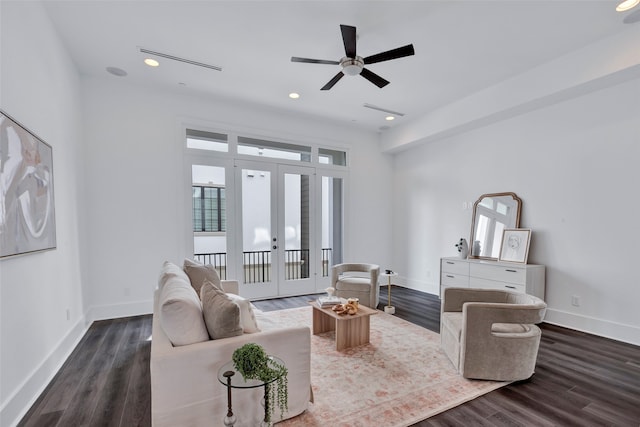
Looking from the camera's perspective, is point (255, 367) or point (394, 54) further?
point (394, 54)

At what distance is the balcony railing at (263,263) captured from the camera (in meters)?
Answer: 4.82

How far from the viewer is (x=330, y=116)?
552 centimetres

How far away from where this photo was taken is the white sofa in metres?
1.63

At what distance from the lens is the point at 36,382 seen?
2.33 m

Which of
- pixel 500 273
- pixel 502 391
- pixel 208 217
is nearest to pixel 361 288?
pixel 500 273

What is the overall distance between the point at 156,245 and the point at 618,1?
5.82 metres

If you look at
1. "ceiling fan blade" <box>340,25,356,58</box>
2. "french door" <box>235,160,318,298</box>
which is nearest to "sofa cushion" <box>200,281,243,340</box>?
"ceiling fan blade" <box>340,25,356,58</box>

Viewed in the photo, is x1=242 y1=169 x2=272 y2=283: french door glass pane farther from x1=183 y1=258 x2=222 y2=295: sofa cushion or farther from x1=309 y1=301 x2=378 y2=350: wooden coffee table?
x1=309 y1=301 x2=378 y2=350: wooden coffee table

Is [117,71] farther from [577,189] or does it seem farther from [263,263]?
[577,189]

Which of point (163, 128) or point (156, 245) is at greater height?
point (163, 128)

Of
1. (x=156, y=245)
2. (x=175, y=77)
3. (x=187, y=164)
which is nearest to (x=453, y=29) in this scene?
(x=175, y=77)

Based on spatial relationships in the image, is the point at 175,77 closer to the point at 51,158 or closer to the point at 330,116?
the point at 51,158

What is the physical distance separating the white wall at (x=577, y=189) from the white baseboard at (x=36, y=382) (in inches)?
217

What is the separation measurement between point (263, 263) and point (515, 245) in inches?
155
